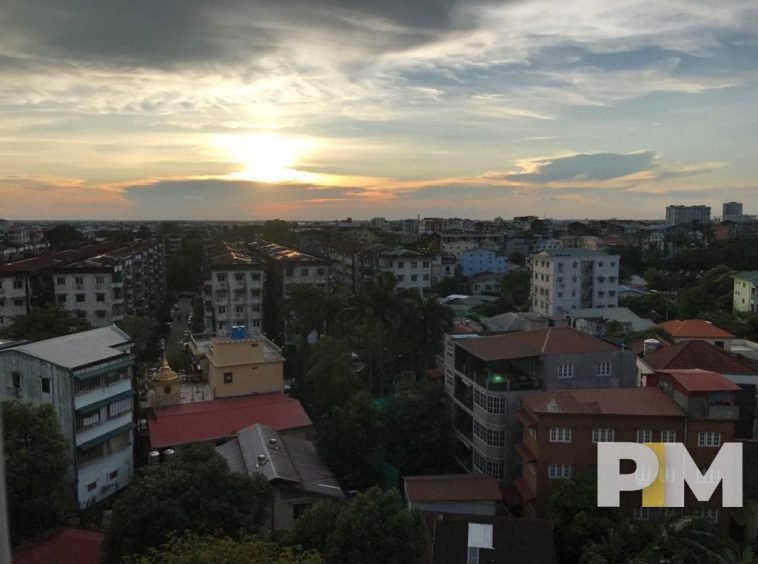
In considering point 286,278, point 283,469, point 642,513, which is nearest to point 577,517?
point 642,513

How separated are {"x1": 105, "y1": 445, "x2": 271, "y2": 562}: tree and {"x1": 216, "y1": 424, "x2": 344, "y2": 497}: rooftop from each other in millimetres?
2898

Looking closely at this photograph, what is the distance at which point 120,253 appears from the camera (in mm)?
40031

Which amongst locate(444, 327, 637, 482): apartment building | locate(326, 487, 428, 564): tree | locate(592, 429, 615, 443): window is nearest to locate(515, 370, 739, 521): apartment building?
locate(592, 429, 615, 443): window

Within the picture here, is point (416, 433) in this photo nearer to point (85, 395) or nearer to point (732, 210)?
point (85, 395)

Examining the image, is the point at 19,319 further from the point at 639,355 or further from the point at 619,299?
the point at 619,299

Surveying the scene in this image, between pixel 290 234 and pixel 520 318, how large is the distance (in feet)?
160

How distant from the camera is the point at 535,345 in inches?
765

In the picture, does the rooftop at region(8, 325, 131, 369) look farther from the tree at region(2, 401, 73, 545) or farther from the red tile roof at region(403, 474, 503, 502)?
the red tile roof at region(403, 474, 503, 502)

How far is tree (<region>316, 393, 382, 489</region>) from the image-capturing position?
18172 millimetres

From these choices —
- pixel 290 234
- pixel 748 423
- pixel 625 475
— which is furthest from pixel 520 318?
pixel 290 234

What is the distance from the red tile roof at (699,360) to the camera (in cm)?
1928

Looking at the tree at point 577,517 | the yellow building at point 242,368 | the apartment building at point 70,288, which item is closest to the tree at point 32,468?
the yellow building at point 242,368

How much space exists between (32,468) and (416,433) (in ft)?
34.4

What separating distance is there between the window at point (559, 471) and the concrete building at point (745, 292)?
31.4m
